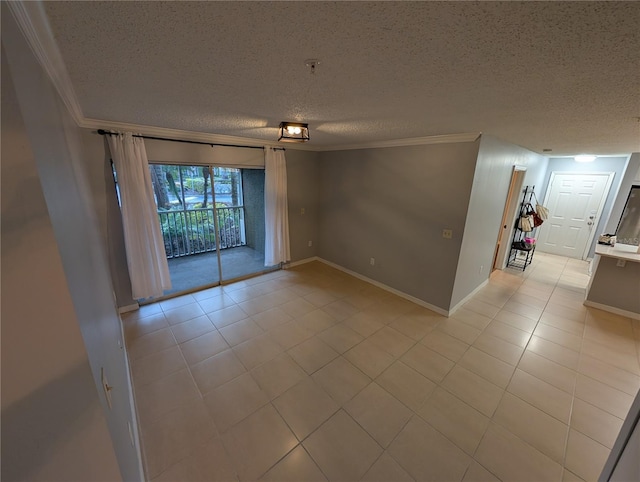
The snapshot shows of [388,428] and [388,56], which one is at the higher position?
[388,56]

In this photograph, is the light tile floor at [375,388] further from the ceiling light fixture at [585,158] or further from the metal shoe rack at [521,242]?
the ceiling light fixture at [585,158]

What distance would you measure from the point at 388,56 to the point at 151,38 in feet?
3.10

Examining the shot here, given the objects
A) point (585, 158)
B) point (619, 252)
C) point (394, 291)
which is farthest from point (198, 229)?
point (585, 158)

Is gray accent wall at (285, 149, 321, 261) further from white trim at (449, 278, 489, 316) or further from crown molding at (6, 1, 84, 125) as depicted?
crown molding at (6, 1, 84, 125)

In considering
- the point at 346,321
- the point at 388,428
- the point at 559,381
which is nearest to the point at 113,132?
the point at 346,321

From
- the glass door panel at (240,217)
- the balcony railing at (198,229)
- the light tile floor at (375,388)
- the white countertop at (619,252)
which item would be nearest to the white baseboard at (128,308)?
the light tile floor at (375,388)

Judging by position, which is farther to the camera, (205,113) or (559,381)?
(559,381)

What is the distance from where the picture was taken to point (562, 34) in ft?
2.74

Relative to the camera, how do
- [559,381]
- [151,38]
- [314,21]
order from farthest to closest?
[559,381]
[151,38]
[314,21]

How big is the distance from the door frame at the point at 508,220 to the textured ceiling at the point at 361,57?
262 cm

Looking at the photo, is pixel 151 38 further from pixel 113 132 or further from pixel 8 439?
pixel 113 132

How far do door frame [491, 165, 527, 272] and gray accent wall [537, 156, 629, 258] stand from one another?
5.92 ft

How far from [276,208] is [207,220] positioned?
2227 mm

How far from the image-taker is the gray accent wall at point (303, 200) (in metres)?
4.41
